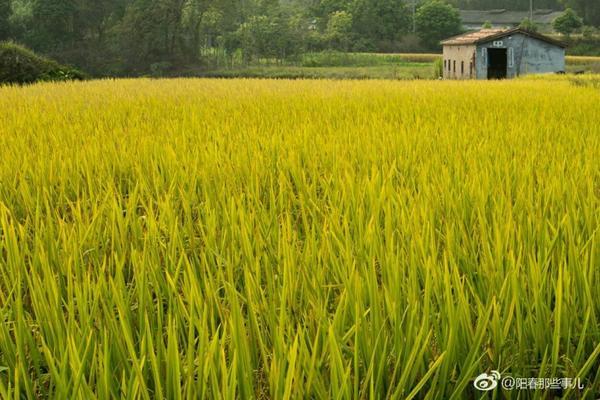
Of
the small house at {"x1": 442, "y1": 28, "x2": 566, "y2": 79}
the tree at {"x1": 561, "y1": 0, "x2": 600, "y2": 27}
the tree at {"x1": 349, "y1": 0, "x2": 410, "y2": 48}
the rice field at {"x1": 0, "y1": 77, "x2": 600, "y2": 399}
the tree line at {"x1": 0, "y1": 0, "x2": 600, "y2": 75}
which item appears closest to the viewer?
the rice field at {"x1": 0, "y1": 77, "x2": 600, "y2": 399}

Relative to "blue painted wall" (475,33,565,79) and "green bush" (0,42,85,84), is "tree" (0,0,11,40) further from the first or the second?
"blue painted wall" (475,33,565,79)

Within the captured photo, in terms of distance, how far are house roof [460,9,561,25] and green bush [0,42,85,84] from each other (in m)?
67.8

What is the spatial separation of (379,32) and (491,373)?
205 ft

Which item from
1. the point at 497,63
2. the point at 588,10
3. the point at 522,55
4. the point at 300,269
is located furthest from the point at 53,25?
the point at 588,10

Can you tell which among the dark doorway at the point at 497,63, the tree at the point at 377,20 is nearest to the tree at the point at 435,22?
the tree at the point at 377,20

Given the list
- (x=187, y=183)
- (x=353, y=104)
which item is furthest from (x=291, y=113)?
(x=187, y=183)

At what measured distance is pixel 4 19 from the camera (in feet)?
143

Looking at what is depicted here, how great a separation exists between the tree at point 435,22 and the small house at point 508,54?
116 feet

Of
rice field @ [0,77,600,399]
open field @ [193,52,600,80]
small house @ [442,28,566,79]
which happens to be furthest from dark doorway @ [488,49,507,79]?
rice field @ [0,77,600,399]

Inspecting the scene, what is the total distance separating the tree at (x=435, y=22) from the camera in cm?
6191

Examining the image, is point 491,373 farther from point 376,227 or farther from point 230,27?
point 230,27

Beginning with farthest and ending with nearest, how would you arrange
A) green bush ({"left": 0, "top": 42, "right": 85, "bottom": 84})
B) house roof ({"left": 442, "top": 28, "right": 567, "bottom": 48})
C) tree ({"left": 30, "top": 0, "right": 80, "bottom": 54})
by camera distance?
tree ({"left": 30, "top": 0, "right": 80, "bottom": 54}) → house roof ({"left": 442, "top": 28, "right": 567, "bottom": 48}) → green bush ({"left": 0, "top": 42, "right": 85, "bottom": 84})

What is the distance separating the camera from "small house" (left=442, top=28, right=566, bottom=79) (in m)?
26.7

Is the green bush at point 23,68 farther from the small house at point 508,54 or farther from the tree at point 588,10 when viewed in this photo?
the tree at point 588,10
